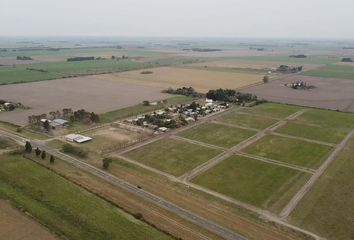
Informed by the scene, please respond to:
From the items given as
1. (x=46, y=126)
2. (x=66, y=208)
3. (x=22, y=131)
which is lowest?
→ (x=22, y=131)

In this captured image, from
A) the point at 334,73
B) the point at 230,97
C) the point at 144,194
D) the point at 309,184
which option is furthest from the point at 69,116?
the point at 334,73

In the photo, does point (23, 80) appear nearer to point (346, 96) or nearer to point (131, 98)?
point (131, 98)

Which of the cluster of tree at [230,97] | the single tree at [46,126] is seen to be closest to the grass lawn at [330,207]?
the cluster of tree at [230,97]

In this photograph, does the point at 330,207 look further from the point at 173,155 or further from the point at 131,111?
the point at 131,111

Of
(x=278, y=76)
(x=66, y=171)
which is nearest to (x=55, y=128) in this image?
(x=66, y=171)

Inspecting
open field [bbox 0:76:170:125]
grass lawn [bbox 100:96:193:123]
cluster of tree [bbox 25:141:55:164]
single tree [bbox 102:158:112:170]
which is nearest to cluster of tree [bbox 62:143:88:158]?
cluster of tree [bbox 25:141:55:164]

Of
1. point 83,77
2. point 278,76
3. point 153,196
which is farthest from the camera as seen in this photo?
point 278,76
